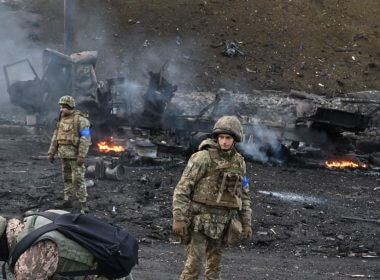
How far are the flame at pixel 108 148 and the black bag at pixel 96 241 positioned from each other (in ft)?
35.5

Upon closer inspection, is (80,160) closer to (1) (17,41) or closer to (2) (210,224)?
(2) (210,224)

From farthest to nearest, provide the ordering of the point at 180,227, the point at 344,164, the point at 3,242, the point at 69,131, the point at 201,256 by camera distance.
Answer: the point at 344,164 → the point at 69,131 → the point at 201,256 → the point at 180,227 → the point at 3,242

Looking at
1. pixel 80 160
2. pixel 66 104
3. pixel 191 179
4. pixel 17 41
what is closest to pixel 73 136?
pixel 80 160

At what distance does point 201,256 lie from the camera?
5.70 metres

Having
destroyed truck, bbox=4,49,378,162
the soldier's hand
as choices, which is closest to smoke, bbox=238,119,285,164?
destroyed truck, bbox=4,49,378,162

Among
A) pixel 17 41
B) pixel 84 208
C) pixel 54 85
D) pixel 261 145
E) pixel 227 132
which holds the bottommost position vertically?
pixel 84 208

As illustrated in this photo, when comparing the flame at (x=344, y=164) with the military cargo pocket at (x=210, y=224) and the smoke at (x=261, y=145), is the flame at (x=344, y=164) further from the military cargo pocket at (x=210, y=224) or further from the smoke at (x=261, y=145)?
the military cargo pocket at (x=210, y=224)

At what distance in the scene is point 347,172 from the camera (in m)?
14.5

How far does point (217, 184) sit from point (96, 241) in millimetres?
2406

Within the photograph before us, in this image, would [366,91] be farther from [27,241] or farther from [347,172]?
[27,241]

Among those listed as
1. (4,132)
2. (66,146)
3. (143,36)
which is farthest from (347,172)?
(143,36)

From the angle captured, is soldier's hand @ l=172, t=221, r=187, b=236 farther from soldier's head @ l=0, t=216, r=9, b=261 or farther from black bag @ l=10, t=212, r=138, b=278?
soldier's head @ l=0, t=216, r=9, b=261

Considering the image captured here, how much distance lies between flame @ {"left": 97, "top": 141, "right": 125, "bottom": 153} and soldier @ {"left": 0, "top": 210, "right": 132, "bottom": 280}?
35.8 ft

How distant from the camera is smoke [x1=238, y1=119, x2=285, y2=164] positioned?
14.6 m
